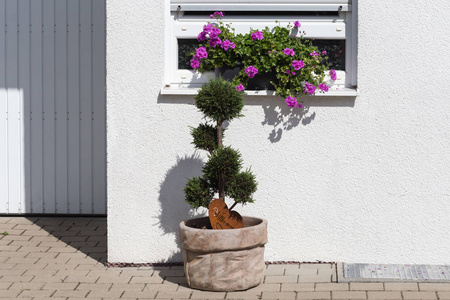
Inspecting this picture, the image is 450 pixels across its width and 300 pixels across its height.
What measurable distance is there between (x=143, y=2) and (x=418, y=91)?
2289 millimetres

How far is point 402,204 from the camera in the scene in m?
6.38

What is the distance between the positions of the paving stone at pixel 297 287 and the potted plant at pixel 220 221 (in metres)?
0.20

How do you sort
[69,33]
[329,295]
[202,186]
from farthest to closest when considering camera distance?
[69,33]
[202,186]
[329,295]

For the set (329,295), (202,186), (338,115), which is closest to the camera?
(329,295)

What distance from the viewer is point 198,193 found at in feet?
19.6

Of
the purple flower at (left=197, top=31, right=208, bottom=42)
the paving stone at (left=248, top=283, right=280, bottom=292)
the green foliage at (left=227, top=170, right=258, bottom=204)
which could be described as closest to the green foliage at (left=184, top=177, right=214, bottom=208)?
the green foliage at (left=227, top=170, right=258, bottom=204)

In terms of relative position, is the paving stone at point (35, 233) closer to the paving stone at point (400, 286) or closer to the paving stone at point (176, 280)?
the paving stone at point (176, 280)

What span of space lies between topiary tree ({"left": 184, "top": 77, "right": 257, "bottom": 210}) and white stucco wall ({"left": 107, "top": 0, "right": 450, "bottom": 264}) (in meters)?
0.47

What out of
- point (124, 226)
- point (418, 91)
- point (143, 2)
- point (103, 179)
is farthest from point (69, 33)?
point (418, 91)

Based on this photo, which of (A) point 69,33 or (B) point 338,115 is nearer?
(B) point 338,115

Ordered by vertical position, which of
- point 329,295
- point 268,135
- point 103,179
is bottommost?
point 329,295

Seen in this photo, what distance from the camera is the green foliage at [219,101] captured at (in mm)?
5910

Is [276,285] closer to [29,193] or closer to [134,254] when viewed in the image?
[134,254]

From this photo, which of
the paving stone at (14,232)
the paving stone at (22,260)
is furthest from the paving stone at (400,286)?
the paving stone at (14,232)
